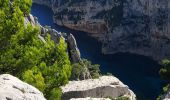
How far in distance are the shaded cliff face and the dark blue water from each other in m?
2.97

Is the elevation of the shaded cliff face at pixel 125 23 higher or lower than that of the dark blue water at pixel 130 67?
higher

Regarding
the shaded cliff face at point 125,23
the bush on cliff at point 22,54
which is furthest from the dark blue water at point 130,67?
the bush on cliff at point 22,54

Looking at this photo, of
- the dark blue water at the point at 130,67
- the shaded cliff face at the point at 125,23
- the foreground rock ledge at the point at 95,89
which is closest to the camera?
the foreground rock ledge at the point at 95,89

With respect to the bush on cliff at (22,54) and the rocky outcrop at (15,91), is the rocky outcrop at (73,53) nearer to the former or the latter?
the bush on cliff at (22,54)

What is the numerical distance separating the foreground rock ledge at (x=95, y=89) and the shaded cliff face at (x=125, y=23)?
63318 mm

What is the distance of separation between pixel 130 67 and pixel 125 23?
864 inches

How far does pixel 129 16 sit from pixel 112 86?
77.2m

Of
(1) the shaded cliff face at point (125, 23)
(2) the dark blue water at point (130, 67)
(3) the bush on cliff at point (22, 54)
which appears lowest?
(2) the dark blue water at point (130, 67)

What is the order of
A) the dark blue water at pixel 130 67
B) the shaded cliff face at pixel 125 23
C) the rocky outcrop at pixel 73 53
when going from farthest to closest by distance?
1. the shaded cliff face at pixel 125 23
2. the dark blue water at pixel 130 67
3. the rocky outcrop at pixel 73 53

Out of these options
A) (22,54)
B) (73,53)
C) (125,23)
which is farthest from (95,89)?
(125,23)

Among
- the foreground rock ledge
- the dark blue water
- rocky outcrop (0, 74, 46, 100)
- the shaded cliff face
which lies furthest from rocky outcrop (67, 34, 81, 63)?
rocky outcrop (0, 74, 46, 100)

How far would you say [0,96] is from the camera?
18578 millimetres

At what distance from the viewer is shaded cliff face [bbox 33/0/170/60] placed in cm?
12838

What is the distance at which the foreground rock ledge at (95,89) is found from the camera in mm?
56438
